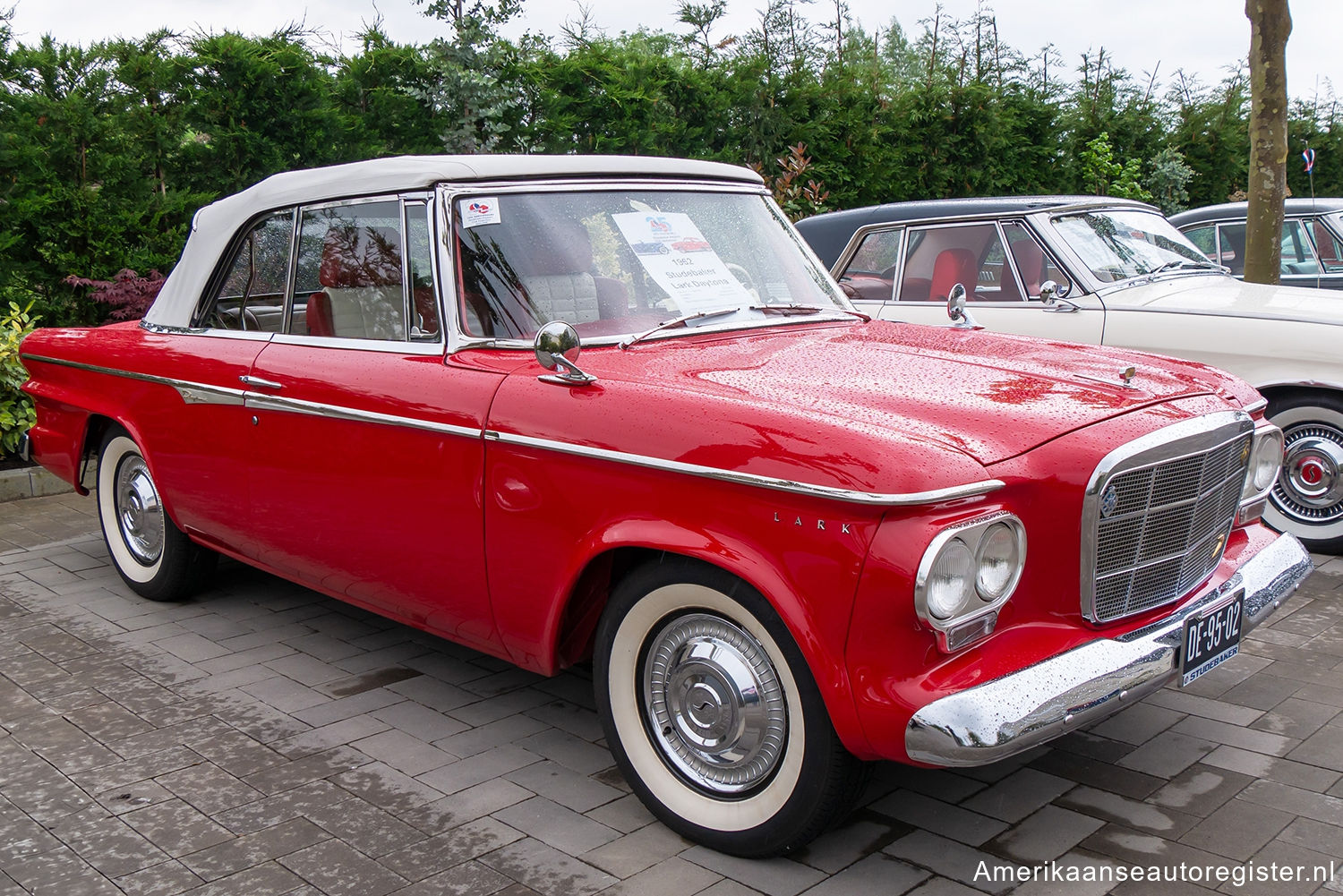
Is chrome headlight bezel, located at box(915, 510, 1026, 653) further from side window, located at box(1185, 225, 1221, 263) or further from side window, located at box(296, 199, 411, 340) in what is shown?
side window, located at box(1185, 225, 1221, 263)

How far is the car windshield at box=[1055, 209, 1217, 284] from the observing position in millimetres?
6480

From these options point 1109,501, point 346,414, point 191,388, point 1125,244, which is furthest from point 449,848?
point 1125,244

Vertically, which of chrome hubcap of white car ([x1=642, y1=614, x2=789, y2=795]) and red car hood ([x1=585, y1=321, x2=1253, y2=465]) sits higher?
red car hood ([x1=585, y1=321, x2=1253, y2=465])

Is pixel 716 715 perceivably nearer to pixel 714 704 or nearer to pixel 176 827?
pixel 714 704

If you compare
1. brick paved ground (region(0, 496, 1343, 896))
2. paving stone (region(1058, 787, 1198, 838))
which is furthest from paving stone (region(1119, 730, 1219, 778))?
paving stone (region(1058, 787, 1198, 838))

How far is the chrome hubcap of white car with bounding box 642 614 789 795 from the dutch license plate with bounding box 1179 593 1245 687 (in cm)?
109

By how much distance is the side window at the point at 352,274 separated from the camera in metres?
3.79

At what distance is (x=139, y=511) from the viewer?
205 inches

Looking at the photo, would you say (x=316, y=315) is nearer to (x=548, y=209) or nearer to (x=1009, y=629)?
(x=548, y=209)

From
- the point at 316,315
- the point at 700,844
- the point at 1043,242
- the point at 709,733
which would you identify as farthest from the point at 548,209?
the point at 1043,242

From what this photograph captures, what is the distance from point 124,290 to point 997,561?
761cm

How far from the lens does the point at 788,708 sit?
273cm

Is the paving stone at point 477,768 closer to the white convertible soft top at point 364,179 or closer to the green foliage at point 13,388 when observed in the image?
the white convertible soft top at point 364,179

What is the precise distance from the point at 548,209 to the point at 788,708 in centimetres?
183
